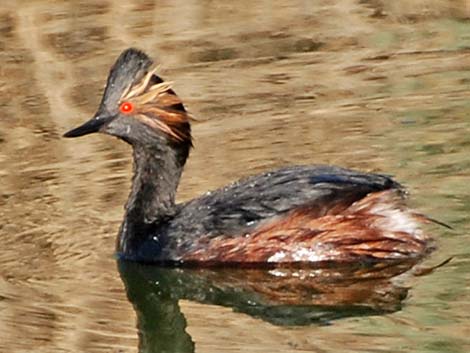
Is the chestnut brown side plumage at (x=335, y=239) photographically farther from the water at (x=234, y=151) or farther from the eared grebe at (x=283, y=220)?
the water at (x=234, y=151)

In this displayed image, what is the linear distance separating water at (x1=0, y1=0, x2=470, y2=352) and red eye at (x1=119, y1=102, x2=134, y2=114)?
804 mm

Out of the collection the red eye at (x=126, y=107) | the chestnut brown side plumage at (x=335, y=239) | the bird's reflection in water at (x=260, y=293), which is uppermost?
the red eye at (x=126, y=107)

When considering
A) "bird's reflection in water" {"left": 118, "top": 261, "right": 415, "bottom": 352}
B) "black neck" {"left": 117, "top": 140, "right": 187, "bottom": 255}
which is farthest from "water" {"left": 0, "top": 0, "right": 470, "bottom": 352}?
"black neck" {"left": 117, "top": 140, "right": 187, "bottom": 255}

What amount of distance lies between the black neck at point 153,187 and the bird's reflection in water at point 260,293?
12.4 inches

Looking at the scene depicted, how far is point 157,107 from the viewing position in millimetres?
8992

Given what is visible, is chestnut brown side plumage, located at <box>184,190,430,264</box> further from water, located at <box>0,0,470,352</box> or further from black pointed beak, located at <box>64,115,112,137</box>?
black pointed beak, located at <box>64,115,112,137</box>

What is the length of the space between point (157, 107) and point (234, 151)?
5.27 feet

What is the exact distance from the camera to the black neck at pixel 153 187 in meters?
9.08

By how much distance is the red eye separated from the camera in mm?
8969

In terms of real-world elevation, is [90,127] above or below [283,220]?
above

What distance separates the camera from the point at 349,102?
11.5 m

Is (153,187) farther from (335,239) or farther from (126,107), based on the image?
(335,239)

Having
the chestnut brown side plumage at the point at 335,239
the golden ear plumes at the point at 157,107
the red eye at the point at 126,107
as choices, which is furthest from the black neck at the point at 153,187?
the chestnut brown side plumage at the point at 335,239

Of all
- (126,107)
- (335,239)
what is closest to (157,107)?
(126,107)
